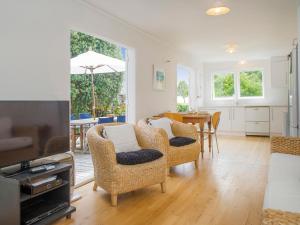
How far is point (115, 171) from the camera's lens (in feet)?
8.39

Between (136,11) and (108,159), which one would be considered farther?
(136,11)

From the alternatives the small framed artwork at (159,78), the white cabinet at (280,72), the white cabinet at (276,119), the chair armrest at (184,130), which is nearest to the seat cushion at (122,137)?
the chair armrest at (184,130)

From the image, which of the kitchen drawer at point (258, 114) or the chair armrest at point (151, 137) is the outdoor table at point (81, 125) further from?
the kitchen drawer at point (258, 114)

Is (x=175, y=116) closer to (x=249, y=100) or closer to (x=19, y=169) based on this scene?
(x=19, y=169)

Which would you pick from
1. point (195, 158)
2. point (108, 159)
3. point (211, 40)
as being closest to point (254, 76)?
point (211, 40)

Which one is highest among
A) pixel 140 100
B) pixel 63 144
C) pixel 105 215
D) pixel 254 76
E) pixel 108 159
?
pixel 254 76

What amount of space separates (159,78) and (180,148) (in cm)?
192

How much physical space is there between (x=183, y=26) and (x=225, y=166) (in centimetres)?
241

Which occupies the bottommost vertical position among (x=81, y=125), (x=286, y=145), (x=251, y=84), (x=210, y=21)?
(x=286, y=145)

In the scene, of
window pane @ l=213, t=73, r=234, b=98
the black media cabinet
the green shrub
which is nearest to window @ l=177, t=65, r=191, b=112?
the green shrub

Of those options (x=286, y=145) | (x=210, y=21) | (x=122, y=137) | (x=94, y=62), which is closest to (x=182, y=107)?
(x=94, y=62)

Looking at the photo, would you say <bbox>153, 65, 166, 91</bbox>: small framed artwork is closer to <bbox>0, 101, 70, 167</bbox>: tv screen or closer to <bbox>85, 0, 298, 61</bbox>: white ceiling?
<bbox>85, 0, 298, 61</bbox>: white ceiling

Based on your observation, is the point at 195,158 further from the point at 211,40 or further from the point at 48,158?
the point at 211,40

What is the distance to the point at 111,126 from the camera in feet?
Answer: 10.1
